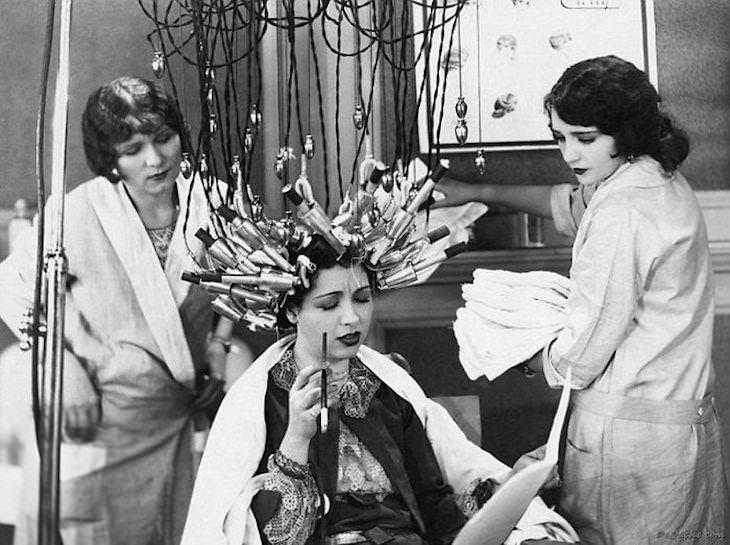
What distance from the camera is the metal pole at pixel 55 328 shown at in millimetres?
2697

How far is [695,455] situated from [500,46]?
1.14m

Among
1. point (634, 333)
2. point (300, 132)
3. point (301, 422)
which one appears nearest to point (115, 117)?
point (300, 132)

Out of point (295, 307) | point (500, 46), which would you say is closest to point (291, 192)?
point (295, 307)

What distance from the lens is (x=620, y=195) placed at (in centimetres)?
251

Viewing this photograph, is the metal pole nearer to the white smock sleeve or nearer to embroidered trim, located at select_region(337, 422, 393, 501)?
embroidered trim, located at select_region(337, 422, 393, 501)

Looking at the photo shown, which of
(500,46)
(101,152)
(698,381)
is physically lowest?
(698,381)

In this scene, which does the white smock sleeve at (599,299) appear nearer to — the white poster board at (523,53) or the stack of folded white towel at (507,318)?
the stack of folded white towel at (507,318)

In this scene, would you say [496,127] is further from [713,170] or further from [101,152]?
[101,152]

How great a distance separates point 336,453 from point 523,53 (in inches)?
46.2

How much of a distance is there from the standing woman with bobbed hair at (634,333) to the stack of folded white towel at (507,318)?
0.05 meters

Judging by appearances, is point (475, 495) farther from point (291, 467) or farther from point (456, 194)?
point (456, 194)

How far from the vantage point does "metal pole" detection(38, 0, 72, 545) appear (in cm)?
270

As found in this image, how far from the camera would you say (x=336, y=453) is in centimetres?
244

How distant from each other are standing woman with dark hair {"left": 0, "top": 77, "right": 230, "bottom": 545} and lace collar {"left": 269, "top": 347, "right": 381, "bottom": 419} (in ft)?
1.43
